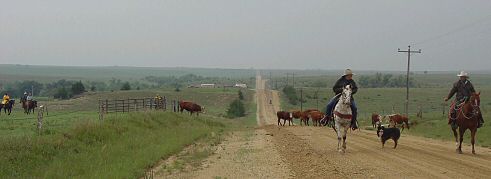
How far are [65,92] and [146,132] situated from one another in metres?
77.7

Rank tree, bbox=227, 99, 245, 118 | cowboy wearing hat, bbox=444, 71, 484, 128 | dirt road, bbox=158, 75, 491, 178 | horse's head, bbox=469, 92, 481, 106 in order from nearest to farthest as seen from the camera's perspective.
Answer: dirt road, bbox=158, 75, 491, 178 < horse's head, bbox=469, 92, 481, 106 < cowboy wearing hat, bbox=444, 71, 484, 128 < tree, bbox=227, 99, 245, 118

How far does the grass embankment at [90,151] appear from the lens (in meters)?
15.2

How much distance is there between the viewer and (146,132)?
27.4 metres

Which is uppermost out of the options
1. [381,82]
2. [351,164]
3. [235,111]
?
[351,164]

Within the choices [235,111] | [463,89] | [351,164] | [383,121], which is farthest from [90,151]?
[235,111]

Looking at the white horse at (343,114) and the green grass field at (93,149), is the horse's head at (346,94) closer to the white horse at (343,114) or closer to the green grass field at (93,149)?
the white horse at (343,114)

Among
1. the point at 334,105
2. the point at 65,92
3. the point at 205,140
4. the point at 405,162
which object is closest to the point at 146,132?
the point at 205,140

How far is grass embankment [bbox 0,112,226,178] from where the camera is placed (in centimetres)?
1517

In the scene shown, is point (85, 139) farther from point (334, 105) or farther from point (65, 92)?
point (65, 92)

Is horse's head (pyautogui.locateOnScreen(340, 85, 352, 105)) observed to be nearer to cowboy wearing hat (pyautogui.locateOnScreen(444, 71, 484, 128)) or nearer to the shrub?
cowboy wearing hat (pyautogui.locateOnScreen(444, 71, 484, 128))

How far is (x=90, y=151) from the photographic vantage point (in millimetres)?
19594

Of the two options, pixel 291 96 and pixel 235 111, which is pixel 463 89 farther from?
pixel 291 96

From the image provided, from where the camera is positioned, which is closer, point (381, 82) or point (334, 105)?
point (334, 105)

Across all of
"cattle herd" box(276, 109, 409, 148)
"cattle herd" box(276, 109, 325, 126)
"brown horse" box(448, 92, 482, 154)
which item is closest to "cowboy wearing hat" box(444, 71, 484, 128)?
"brown horse" box(448, 92, 482, 154)
